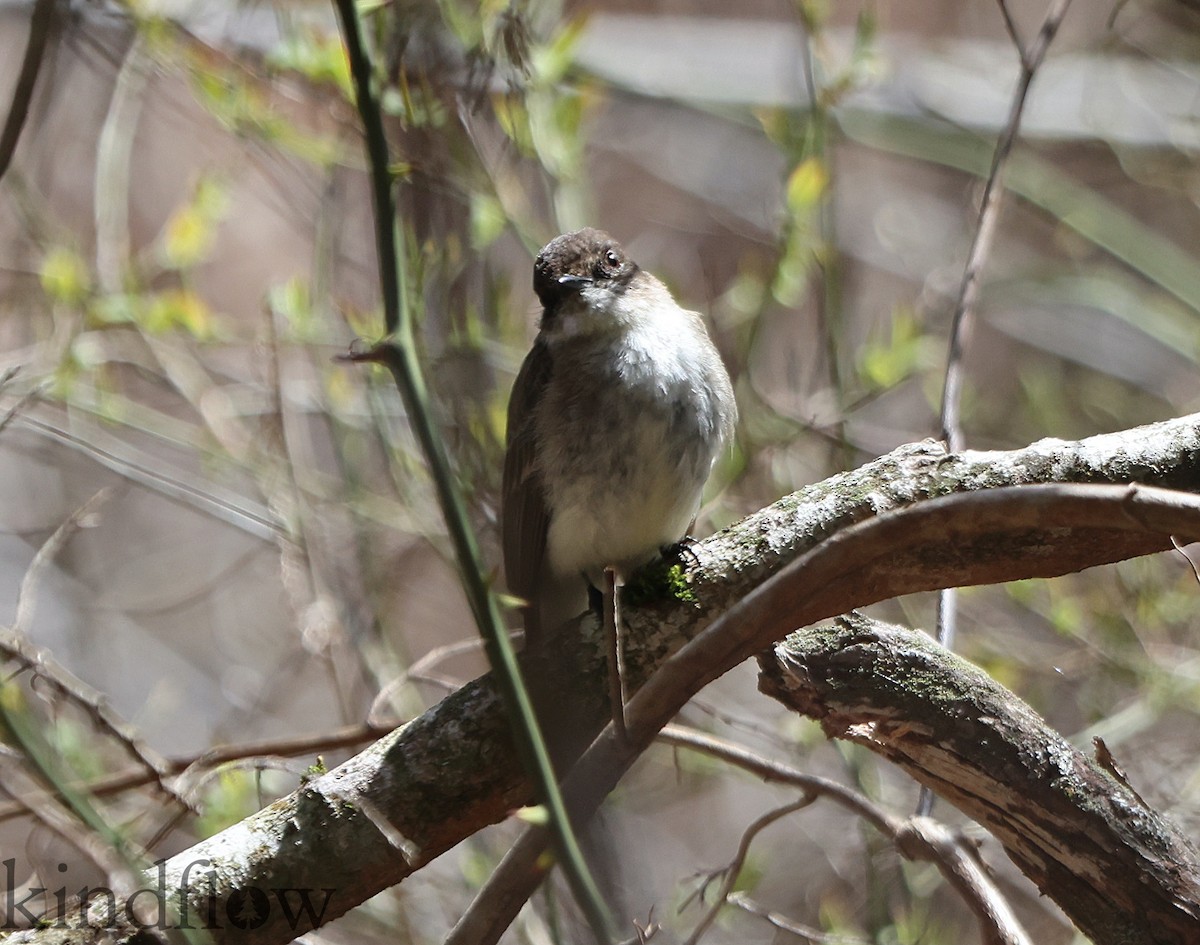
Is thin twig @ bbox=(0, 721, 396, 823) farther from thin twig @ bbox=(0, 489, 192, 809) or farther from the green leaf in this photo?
the green leaf

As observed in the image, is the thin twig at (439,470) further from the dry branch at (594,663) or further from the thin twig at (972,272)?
the thin twig at (972,272)

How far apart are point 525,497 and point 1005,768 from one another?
156 cm

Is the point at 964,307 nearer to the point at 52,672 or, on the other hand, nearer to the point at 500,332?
the point at 500,332

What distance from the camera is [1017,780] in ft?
7.35

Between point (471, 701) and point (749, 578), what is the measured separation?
24.2 inches

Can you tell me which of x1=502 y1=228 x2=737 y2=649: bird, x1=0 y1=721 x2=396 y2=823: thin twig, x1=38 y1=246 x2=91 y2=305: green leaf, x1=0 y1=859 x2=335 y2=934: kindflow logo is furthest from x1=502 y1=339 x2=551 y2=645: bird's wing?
x1=38 y1=246 x2=91 y2=305: green leaf

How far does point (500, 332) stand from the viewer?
4.08 meters

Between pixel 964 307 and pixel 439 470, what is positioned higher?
pixel 964 307

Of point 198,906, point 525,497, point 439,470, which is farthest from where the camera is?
point 525,497

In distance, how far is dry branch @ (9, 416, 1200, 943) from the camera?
6.96 feet

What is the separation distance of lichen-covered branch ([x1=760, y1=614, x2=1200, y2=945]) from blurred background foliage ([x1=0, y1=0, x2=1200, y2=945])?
0.79 m

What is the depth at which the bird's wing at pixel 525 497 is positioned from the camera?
131 inches

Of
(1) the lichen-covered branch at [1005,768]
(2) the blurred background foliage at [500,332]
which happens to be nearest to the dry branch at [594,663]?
(1) the lichen-covered branch at [1005,768]

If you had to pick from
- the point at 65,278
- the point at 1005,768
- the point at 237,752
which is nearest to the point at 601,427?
the point at 237,752
